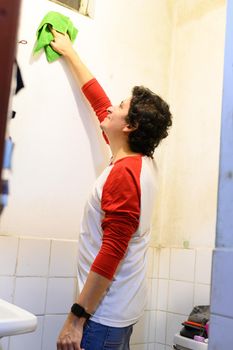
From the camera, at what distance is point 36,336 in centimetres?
160

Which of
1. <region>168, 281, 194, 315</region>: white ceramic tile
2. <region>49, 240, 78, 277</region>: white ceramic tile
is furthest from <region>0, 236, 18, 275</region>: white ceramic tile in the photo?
<region>168, 281, 194, 315</region>: white ceramic tile

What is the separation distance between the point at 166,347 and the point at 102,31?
1.41 m

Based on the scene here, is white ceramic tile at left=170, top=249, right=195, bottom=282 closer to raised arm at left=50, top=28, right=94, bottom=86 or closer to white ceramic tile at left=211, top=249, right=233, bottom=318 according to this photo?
raised arm at left=50, top=28, right=94, bottom=86

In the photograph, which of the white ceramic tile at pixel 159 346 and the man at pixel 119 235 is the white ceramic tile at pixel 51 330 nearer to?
the man at pixel 119 235

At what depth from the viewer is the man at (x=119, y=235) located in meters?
1.32

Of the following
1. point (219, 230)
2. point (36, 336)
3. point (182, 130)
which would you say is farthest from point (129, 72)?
point (219, 230)

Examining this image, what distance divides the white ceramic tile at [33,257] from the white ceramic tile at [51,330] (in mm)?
174

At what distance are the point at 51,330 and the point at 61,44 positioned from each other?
3.61ft

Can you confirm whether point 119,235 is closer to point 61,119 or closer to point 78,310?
point 78,310

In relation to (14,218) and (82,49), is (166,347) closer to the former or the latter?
(14,218)

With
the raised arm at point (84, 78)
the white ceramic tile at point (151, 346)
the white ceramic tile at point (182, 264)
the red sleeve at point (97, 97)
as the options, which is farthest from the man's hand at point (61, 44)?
the white ceramic tile at point (151, 346)

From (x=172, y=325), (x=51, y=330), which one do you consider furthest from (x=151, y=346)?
(x=51, y=330)

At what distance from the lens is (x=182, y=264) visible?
193 centimetres

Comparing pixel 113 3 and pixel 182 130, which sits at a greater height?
pixel 113 3
